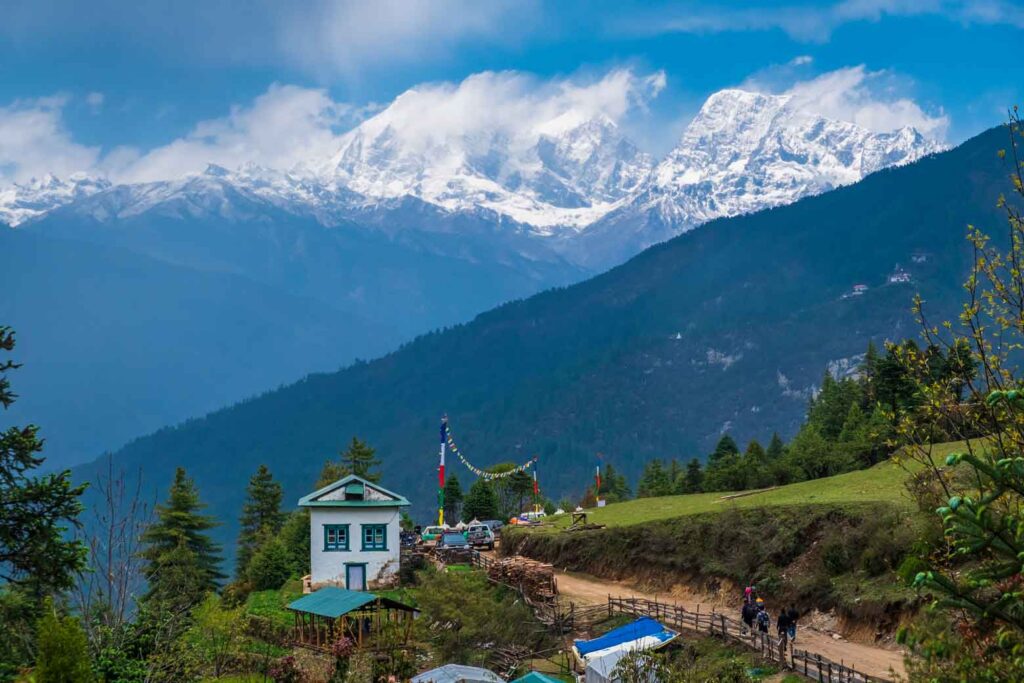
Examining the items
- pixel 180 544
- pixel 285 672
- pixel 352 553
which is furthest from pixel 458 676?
pixel 180 544

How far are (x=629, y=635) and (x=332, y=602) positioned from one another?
1376cm

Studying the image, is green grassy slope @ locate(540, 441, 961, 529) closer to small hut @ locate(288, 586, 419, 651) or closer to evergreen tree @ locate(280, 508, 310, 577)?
small hut @ locate(288, 586, 419, 651)

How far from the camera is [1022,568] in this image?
920 centimetres

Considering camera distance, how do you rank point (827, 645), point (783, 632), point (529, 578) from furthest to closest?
point (529, 578), point (827, 645), point (783, 632)

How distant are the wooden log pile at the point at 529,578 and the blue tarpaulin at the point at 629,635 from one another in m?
7.12

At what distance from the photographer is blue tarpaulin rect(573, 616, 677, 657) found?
107 ft

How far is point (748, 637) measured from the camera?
3056 cm

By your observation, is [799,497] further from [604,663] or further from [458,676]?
[458,676]

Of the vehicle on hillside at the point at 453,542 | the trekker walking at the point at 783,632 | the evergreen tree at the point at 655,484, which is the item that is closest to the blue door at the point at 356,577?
the vehicle on hillside at the point at 453,542

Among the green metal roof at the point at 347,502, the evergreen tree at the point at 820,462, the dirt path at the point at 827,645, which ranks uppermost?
the evergreen tree at the point at 820,462

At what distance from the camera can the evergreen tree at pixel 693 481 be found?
6600 centimetres

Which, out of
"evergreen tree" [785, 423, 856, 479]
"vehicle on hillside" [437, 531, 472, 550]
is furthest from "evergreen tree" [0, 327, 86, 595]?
"evergreen tree" [785, 423, 856, 479]

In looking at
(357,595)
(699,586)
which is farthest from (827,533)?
(357,595)

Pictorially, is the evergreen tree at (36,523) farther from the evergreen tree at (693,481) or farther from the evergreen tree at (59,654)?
the evergreen tree at (693,481)
